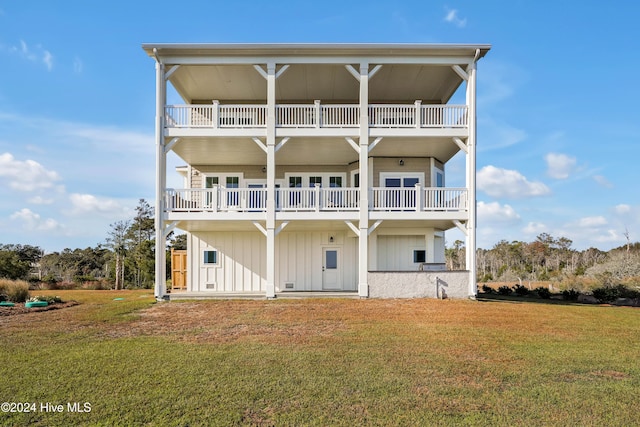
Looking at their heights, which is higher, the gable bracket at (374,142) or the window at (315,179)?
the gable bracket at (374,142)

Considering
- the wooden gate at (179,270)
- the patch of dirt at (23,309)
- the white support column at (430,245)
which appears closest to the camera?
the patch of dirt at (23,309)

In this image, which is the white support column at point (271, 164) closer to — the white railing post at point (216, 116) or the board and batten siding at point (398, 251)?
the white railing post at point (216, 116)

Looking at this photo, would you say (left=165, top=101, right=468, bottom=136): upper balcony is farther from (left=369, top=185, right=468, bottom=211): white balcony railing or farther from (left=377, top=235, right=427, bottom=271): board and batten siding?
(left=377, top=235, right=427, bottom=271): board and batten siding

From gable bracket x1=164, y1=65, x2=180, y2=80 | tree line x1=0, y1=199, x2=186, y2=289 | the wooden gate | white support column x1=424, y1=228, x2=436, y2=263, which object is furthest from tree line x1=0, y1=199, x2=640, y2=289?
gable bracket x1=164, y1=65, x2=180, y2=80

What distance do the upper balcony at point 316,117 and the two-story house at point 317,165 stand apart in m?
0.06

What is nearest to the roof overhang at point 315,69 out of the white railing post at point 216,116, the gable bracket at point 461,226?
the white railing post at point 216,116

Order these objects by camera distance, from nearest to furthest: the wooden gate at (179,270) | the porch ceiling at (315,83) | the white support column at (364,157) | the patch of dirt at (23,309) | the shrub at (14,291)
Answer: the patch of dirt at (23,309)
the shrub at (14,291)
the white support column at (364,157)
the porch ceiling at (315,83)
the wooden gate at (179,270)

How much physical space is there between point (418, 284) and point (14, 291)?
48.8 feet

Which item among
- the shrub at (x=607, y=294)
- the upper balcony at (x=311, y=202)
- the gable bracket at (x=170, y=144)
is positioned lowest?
the shrub at (x=607, y=294)

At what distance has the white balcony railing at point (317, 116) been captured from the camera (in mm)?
16281

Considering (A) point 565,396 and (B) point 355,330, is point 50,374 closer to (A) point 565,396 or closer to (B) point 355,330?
(B) point 355,330

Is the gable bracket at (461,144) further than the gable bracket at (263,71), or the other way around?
the gable bracket at (461,144)

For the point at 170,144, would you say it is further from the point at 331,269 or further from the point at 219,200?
the point at 331,269

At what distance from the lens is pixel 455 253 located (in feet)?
129
